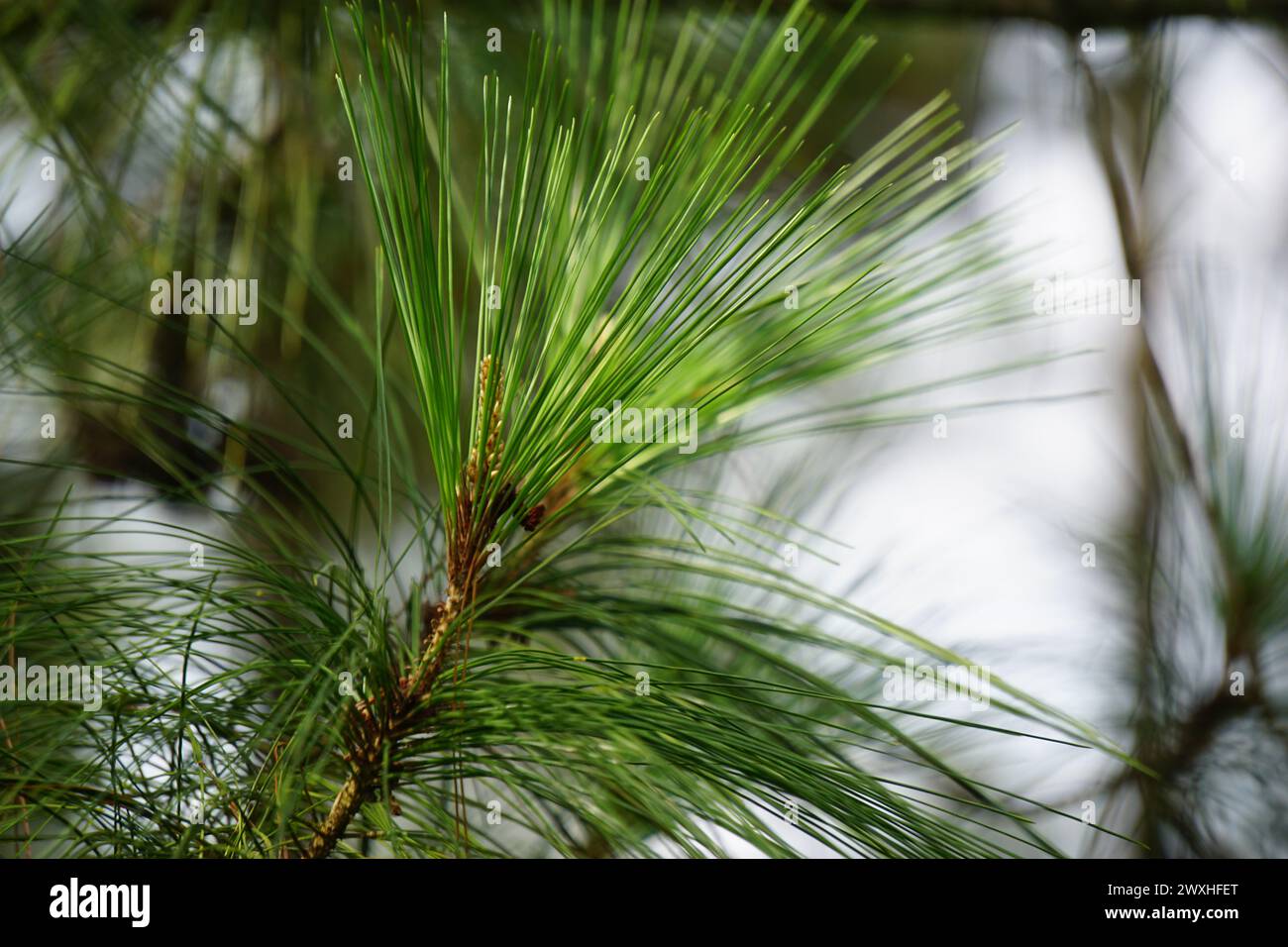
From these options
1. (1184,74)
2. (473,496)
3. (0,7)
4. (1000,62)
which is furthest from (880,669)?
(1000,62)

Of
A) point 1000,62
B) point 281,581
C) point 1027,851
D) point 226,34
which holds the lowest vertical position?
point 1027,851

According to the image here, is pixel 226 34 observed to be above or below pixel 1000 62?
below

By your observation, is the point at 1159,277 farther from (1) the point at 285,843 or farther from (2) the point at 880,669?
(1) the point at 285,843

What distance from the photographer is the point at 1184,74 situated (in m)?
0.91

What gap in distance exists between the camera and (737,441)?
0.46m

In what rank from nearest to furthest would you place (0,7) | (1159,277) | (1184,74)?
(0,7)
(1184,74)
(1159,277)

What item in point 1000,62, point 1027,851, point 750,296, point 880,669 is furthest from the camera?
point 1000,62

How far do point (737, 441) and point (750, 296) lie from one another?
0.13m

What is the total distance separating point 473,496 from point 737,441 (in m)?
0.15

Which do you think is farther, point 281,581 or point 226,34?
point 226,34

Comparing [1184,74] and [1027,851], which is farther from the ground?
[1184,74]

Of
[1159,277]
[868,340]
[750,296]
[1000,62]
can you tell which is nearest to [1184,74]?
[1159,277]
